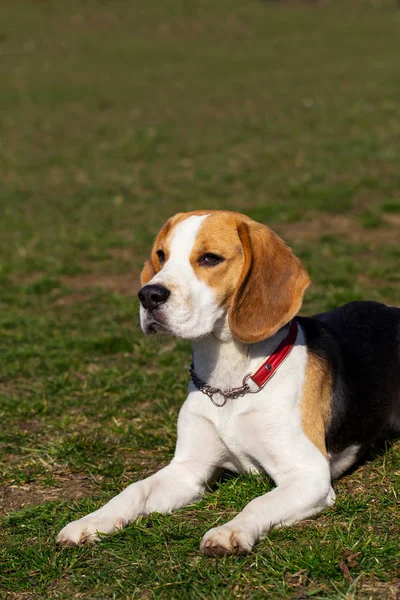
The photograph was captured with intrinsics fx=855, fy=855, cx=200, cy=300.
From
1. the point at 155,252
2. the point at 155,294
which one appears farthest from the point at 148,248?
the point at 155,294

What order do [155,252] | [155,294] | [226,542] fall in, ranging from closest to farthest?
[226,542], [155,294], [155,252]

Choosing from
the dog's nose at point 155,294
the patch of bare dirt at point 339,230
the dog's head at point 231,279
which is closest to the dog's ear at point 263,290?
the dog's head at point 231,279

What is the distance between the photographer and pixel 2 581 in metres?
3.82

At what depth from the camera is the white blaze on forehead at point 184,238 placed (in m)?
4.39

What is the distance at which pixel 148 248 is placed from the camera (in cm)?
1026

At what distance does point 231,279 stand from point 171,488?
114cm

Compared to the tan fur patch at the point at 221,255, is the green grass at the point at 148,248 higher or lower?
lower

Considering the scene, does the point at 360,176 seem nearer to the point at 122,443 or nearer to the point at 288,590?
the point at 122,443

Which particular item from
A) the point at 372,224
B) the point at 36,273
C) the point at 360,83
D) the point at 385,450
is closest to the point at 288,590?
the point at 385,450

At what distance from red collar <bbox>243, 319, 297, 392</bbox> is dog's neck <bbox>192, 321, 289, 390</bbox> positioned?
31 mm

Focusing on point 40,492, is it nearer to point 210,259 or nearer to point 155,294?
point 155,294

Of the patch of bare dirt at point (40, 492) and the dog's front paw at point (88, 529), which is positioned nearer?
the dog's front paw at point (88, 529)

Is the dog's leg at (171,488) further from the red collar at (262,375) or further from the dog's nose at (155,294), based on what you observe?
the dog's nose at (155,294)

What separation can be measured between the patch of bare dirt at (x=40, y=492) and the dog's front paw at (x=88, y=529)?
65 cm
